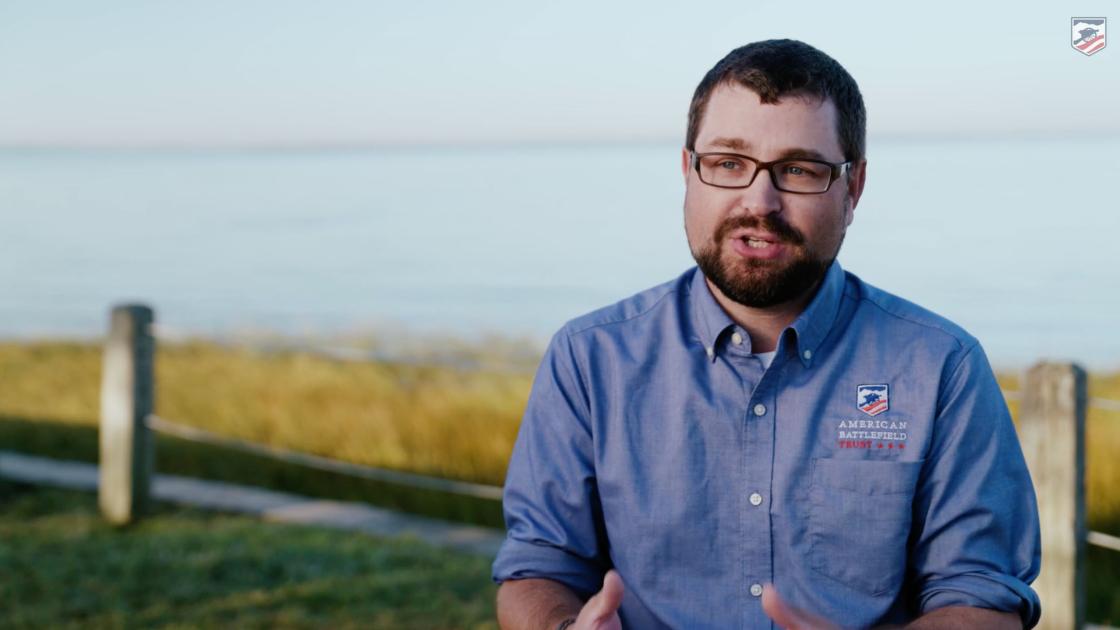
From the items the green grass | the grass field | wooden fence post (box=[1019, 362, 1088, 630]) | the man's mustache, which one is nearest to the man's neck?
the man's mustache

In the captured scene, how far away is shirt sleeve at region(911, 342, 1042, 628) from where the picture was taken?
182 centimetres

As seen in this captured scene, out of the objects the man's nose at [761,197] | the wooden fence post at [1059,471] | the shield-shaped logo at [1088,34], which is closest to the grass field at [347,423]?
the wooden fence post at [1059,471]

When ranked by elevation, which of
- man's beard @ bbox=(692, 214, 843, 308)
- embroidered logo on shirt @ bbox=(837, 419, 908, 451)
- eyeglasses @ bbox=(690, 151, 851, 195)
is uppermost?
eyeglasses @ bbox=(690, 151, 851, 195)

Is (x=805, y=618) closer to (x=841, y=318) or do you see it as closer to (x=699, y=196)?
(x=841, y=318)

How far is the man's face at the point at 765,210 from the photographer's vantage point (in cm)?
183

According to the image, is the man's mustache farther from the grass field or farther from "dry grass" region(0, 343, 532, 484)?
"dry grass" region(0, 343, 532, 484)

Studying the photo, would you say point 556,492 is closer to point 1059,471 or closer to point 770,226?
point 770,226

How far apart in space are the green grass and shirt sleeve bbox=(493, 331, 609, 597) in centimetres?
241

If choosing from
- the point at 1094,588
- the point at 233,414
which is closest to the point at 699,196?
the point at 1094,588

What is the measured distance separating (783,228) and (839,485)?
1.19 feet

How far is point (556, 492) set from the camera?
1915mm

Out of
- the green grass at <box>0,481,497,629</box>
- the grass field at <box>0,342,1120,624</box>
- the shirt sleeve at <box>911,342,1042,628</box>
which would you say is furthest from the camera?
the grass field at <box>0,342,1120,624</box>

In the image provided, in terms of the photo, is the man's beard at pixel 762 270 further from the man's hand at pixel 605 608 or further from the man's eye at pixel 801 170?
the man's hand at pixel 605 608

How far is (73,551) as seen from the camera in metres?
5.14
